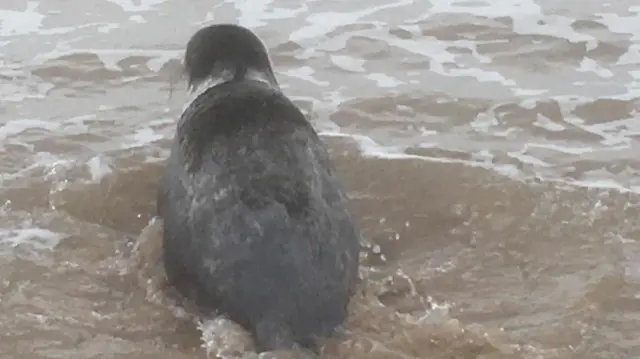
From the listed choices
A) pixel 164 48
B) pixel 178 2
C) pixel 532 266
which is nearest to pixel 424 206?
pixel 532 266

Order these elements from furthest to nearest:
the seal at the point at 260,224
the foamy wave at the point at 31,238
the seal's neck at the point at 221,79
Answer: the seal's neck at the point at 221,79, the foamy wave at the point at 31,238, the seal at the point at 260,224

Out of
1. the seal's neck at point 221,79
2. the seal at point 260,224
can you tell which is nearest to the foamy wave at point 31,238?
the seal at point 260,224

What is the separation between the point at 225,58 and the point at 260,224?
1.65 metres

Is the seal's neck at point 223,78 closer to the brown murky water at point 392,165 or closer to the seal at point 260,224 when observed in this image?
the seal at point 260,224

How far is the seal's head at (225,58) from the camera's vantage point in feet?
17.8

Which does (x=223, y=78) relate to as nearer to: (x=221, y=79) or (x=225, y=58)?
(x=221, y=79)

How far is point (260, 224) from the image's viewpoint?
13.4ft

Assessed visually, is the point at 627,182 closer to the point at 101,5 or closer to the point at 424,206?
the point at 424,206

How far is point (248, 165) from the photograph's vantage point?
14.1 feet

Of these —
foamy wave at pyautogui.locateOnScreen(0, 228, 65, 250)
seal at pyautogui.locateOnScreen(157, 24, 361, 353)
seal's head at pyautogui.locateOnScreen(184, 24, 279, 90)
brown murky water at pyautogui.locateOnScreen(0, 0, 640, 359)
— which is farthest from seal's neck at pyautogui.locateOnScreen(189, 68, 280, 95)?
foamy wave at pyautogui.locateOnScreen(0, 228, 65, 250)

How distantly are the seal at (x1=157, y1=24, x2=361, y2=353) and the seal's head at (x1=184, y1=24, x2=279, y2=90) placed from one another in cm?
54

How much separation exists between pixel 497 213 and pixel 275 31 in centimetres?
353

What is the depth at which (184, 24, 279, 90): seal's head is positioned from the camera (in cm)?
541

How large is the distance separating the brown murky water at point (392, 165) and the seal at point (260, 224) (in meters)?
0.17
